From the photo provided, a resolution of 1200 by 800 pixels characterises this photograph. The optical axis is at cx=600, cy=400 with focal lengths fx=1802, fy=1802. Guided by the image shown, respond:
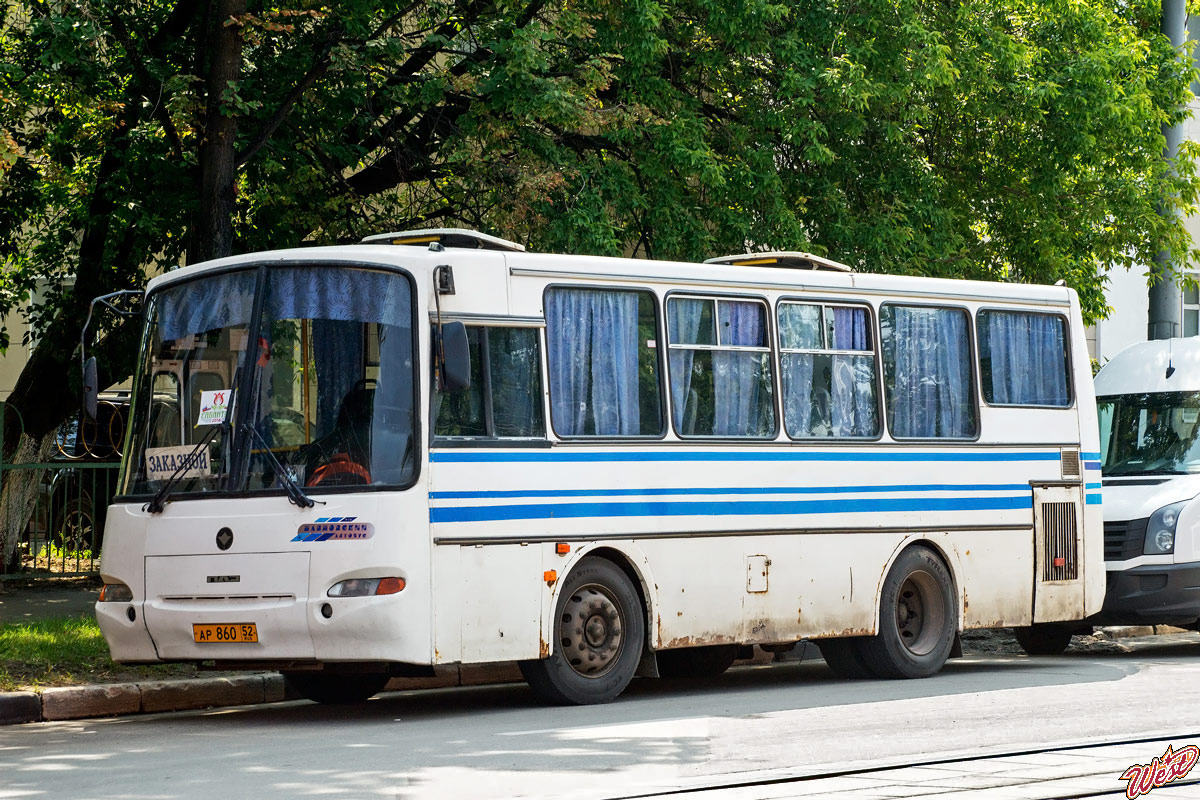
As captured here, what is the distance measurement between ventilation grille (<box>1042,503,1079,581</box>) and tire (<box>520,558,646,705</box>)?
4.35 meters

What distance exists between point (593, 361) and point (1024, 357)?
15.1 feet

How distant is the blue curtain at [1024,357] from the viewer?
1461 cm

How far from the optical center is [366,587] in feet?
34.8

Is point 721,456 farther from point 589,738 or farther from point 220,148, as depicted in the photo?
point 220,148

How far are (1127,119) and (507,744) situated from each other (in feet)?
39.6

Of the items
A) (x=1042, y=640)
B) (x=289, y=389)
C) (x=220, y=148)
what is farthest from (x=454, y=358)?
(x=1042, y=640)

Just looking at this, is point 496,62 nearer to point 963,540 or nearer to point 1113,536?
point 963,540

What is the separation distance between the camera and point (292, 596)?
10719mm

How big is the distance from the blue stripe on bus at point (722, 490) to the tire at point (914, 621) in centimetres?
54

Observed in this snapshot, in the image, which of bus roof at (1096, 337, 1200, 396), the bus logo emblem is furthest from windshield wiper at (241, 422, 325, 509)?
bus roof at (1096, 337, 1200, 396)

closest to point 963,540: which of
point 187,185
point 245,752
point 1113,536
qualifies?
point 1113,536

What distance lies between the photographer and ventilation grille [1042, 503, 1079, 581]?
48.1 ft

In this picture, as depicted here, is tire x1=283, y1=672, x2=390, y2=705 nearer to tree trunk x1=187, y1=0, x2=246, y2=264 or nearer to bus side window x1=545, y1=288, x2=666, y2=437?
bus side window x1=545, y1=288, x2=666, y2=437

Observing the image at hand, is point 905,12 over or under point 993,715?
over
